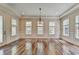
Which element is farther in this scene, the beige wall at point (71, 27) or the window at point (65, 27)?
the beige wall at point (71, 27)

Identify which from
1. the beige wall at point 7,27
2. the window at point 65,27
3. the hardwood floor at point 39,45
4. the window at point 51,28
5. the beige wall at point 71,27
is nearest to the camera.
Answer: the window at point 65,27

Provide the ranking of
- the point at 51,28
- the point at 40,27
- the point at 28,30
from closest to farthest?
the point at 28,30
the point at 51,28
the point at 40,27

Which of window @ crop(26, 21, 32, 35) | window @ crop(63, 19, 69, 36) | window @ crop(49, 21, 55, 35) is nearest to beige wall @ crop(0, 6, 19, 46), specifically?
window @ crop(26, 21, 32, 35)

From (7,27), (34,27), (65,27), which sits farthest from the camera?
(7,27)

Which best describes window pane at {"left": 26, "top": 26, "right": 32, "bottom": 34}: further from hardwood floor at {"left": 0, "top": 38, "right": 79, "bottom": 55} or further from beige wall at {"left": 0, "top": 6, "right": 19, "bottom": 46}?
beige wall at {"left": 0, "top": 6, "right": 19, "bottom": 46}

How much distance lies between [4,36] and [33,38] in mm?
1641

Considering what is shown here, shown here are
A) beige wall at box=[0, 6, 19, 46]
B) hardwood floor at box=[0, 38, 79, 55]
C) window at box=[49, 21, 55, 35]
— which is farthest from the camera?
beige wall at box=[0, 6, 19, 46]

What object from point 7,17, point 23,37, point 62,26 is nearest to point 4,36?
point 7,17

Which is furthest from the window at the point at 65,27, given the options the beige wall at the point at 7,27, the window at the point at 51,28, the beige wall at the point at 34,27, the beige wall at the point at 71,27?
the beige wall at the point at 7,27

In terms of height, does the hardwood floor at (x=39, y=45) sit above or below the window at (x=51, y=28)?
below

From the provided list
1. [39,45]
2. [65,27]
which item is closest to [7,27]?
[39,45]

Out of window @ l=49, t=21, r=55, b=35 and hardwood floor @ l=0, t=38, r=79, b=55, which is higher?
window @ l=49, t=21, r=55, b=35

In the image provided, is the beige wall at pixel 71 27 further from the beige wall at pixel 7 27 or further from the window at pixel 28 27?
the beige wall at pixel 7 27

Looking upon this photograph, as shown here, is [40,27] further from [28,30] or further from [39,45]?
[39,45]
